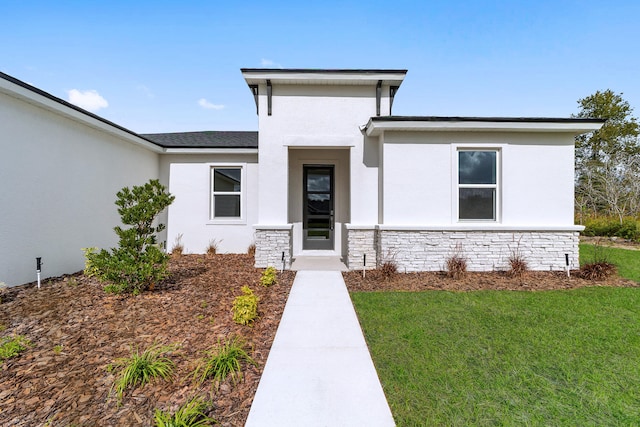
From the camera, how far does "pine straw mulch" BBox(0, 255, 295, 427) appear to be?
2.47 metres

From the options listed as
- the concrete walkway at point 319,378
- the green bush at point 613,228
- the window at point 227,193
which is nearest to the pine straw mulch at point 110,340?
the concrete walkway at point 319,378

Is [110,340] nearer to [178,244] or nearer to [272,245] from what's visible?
[272,245]

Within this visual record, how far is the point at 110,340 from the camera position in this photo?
3.66m

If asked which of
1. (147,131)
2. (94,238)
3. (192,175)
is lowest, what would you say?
(94,238)

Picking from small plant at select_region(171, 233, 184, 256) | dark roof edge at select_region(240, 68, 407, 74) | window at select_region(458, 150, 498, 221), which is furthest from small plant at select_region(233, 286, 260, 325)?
small plant at select_region(171, 233, 184, 256)

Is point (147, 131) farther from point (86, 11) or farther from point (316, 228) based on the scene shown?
point (316, 228)

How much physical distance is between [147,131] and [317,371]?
15.0m

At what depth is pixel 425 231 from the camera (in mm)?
7117

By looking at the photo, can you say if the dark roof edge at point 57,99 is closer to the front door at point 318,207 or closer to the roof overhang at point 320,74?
the roof overhang at point 320,74

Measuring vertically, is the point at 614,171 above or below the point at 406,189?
above

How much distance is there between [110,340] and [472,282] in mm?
6886

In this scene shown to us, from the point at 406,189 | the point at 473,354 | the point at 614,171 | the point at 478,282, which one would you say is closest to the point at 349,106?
the point at 406,189

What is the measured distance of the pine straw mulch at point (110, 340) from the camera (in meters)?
2.47

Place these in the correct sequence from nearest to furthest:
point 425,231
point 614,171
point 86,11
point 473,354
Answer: point 473,354 < point 425,231 < point 86,11 < point 614,171
